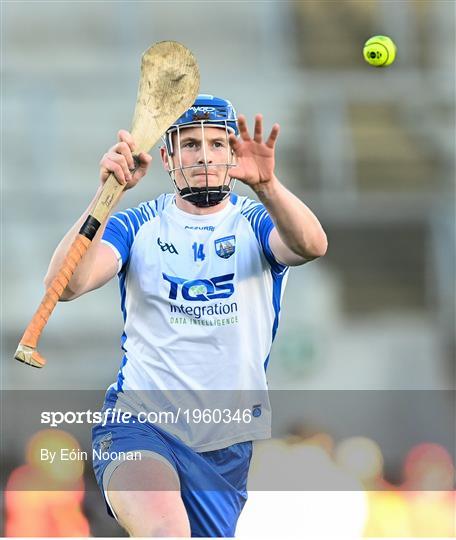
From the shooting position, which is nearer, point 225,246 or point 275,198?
point 275,198

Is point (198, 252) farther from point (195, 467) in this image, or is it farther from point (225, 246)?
point (195, 467)

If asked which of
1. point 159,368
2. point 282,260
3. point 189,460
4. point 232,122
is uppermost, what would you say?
point 232,122

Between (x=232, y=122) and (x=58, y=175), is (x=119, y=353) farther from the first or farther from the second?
(x=232, y=122)

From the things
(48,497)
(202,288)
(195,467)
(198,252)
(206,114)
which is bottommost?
(48,497)

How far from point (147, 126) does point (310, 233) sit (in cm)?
63

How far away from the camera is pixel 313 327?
831 cm

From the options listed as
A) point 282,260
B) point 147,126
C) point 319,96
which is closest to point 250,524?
point 282,260

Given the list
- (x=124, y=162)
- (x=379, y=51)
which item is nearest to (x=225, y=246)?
(x=124, y=162)

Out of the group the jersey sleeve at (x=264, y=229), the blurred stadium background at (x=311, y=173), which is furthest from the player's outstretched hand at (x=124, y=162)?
the blurred stadium background at (x=311, y=173)

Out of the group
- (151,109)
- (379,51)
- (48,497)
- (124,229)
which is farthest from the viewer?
(48,497)

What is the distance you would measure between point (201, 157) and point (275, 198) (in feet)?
1.50

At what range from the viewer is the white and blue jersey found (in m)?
3.90

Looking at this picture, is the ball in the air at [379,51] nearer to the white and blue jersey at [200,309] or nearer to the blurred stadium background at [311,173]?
the white and blue jersey at [200,309]

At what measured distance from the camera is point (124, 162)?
11.5 ft
